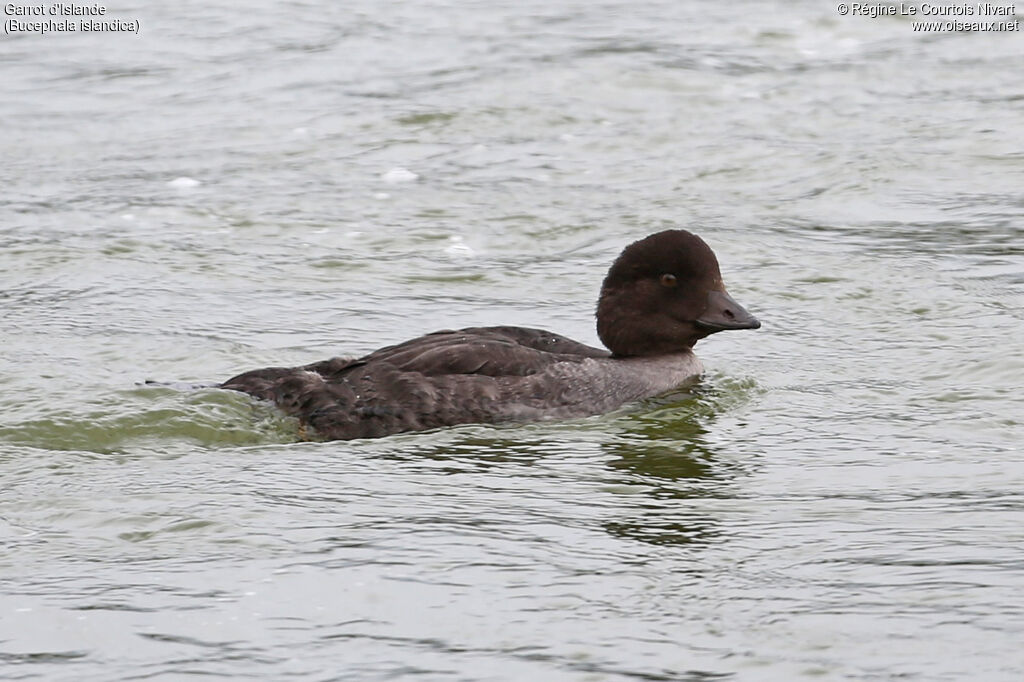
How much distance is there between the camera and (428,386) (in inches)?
390

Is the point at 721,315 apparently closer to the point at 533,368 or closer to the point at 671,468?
the point at 533,368

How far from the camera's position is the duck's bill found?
34.7ft

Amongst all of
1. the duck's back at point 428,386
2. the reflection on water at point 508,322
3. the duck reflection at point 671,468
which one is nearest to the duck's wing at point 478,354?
the duck's back at point 428,386

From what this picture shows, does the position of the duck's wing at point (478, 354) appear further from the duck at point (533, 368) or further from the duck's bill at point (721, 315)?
the duck's bill at point (721, 315)

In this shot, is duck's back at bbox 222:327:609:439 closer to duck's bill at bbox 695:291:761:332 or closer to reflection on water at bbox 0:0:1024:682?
reflection on water at bbox 0:0:1024:682

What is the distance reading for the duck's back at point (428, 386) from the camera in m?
9.83

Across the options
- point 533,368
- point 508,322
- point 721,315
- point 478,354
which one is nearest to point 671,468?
point 533,368

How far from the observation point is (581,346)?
420 inches

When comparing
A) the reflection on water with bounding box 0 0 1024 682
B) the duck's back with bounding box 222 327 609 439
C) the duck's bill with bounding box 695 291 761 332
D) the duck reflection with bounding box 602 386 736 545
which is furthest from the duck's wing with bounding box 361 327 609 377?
the duck's bill with bounding box 695 291 761 332

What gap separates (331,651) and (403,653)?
0.84 ft

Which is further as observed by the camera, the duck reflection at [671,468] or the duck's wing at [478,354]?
the duck's wing at [478,354]

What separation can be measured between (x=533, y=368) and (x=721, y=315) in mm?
1218

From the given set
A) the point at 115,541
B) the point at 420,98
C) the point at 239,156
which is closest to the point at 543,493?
the point at 115,541

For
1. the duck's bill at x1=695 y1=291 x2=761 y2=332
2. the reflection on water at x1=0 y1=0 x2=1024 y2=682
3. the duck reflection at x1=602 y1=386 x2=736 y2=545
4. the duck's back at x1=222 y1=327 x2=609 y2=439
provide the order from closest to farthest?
the reflection on water at x1=0 y1=0 x2=1024 y2=682 → the duck reflection at x1=602 y1=386 x2=736 y2=545 → the duck's back at x1=222 y1=327 x2=609 y2=439 → the duck's bill at x1=695 y1=291 x2=761 y2=332
